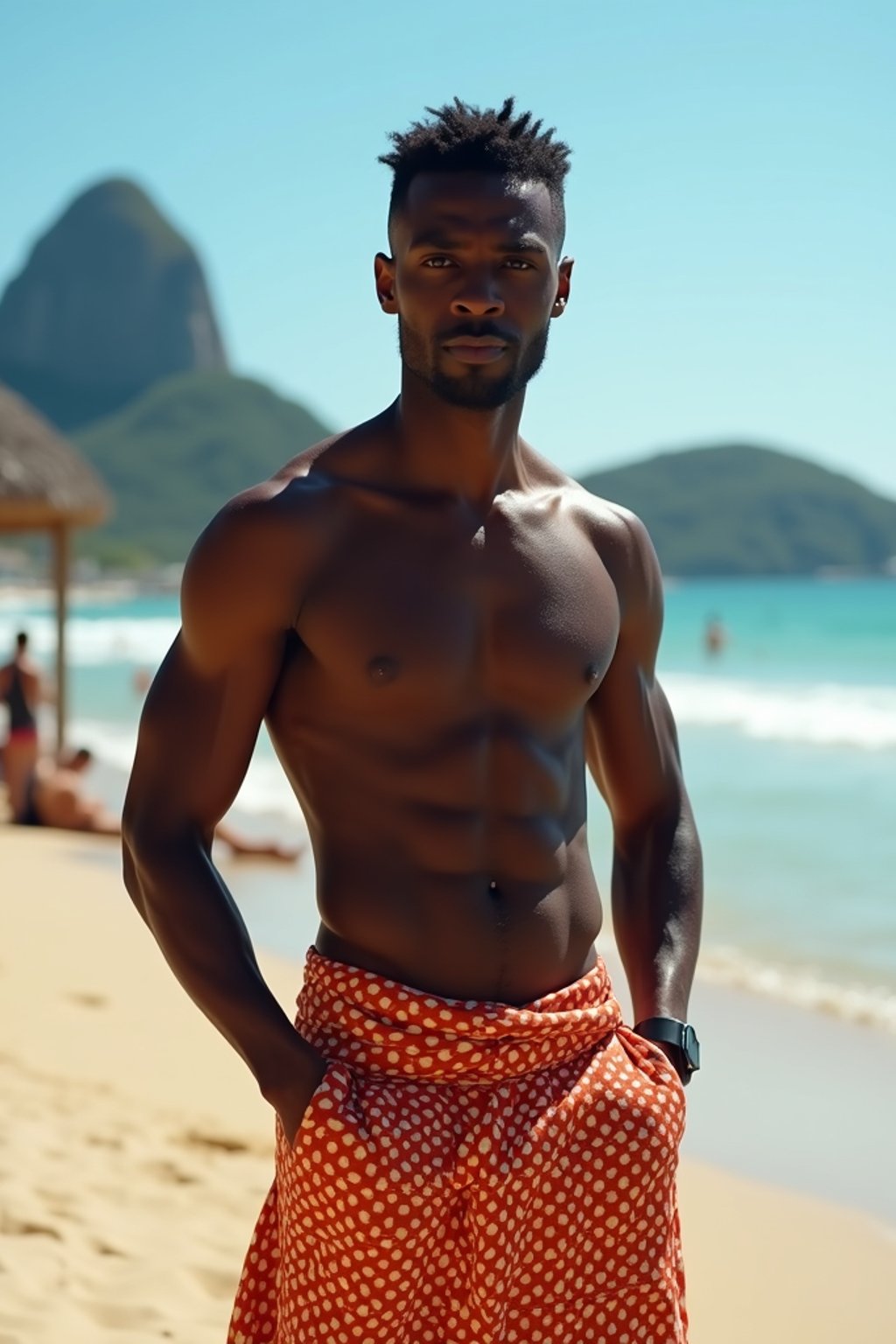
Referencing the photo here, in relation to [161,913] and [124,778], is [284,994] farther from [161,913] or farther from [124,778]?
[124,778]

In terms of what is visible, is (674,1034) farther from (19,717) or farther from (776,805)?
(776,805)

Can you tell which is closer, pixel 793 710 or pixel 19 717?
pixel 19 717

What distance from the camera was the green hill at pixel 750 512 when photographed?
9225 centimetres

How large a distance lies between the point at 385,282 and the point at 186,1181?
2.74 meters

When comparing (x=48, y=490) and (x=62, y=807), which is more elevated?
(x=48, y=490)

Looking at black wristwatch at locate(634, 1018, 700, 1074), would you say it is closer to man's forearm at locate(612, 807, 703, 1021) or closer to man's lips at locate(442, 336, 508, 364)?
man's forearm at locate(612, 807, 703, 1021)

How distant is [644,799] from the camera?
207 cm

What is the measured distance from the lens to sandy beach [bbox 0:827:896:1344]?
325cm

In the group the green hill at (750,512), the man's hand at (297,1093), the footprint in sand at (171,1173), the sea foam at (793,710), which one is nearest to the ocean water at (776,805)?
the sea foam at (793,710)

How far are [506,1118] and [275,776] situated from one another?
12.6m

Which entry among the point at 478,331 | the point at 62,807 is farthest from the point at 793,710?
the point at 478,331

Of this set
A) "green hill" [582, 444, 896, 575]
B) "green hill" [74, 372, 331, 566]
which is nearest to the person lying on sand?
"green hill" [74, 372, 331, 566]

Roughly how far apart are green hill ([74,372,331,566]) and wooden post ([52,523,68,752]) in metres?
76.8

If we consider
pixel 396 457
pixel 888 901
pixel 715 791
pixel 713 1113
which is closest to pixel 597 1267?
pixel 396 457
